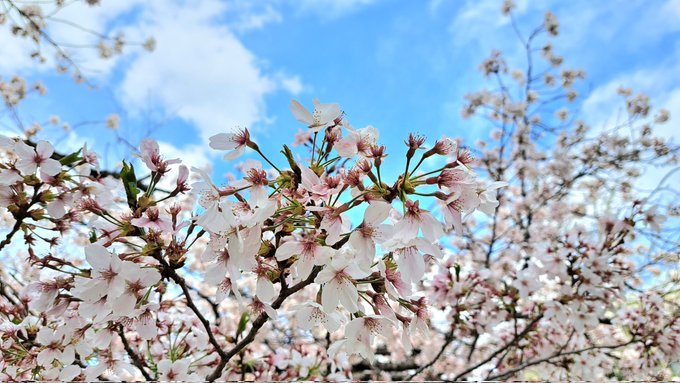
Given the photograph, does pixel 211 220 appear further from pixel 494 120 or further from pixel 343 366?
pixel 494 120

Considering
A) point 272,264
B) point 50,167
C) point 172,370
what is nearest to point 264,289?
point 272,264

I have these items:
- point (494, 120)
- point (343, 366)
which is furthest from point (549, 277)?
point (494, 120)

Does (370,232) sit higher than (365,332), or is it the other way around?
(370,232)

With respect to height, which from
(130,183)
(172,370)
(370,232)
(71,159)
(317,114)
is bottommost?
(172,370)

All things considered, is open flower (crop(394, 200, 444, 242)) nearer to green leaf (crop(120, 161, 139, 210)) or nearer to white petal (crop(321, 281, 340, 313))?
white petal (crop(321, 281, 340, 313))

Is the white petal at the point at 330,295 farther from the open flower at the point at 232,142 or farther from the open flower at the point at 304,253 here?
the open flower at the point at 232,142

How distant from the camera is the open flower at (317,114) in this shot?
1.20 m

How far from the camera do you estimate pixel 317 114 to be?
48.0 inches

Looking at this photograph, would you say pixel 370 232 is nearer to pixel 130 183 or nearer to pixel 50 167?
pixel 130 183

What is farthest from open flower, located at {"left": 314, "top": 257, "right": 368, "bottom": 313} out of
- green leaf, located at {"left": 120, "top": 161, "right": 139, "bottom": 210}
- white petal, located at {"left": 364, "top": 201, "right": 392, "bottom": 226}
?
green leaf, located at {"left": 120, "top": 161, "right": 139, "bottom": 210}

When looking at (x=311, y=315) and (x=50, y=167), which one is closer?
(x=311, y=315)

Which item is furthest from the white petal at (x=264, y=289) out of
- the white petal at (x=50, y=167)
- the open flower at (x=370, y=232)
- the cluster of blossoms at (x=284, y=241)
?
the white petal at (x=50, y=167)

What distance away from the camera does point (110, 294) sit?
1196mm

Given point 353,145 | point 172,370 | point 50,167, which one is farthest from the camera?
point 172,370
